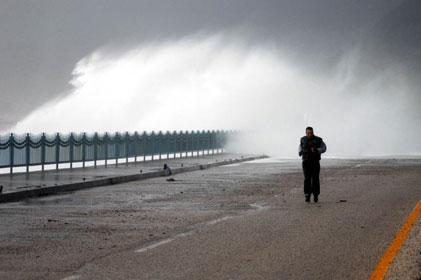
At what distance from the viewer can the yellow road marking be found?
9.68 m

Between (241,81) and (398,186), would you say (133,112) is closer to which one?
(241,81)

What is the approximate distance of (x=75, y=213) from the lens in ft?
57.8

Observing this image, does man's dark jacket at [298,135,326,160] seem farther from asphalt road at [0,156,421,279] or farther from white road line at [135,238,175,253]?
white road line at [135,238,175,253]

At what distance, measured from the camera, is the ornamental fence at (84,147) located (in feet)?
103

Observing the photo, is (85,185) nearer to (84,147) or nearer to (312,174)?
(312,174)

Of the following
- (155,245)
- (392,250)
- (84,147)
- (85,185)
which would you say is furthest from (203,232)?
(84,147)

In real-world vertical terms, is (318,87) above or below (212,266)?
above

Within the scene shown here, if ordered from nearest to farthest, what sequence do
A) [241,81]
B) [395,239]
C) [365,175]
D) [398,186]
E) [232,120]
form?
[395,239] < [398,186] < [365,175] < [232,120] < [241,81]

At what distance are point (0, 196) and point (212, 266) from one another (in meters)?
11.4

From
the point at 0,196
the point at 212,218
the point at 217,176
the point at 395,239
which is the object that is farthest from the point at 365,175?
the point at 395,239

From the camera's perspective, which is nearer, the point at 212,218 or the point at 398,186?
the point at 212,218

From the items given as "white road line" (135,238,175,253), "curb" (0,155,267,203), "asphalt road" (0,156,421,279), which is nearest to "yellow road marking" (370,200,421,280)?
"asphalt road" (0,156,421,279)

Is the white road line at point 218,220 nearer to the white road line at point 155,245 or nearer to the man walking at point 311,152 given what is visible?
the white road line at point 155,245

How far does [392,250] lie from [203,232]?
3.26m
